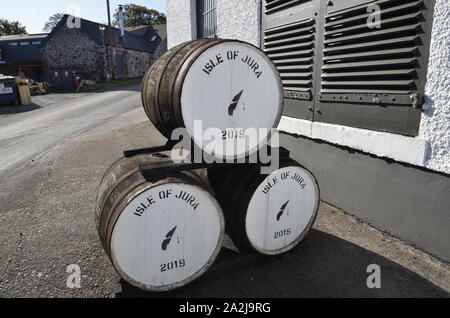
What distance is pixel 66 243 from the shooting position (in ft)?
11.5

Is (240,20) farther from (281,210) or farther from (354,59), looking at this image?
(281,210)

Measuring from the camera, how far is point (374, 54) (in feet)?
11.4

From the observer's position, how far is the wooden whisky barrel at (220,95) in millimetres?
2467

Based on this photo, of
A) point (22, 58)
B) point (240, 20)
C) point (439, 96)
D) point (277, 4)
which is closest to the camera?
point (439, 96)

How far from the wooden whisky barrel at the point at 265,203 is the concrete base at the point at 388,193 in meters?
1.04

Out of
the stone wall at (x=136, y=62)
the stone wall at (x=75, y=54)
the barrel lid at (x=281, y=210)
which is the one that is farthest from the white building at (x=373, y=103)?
the stone wall at (x=136, y=62)

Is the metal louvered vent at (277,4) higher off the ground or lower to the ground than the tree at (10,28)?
lower

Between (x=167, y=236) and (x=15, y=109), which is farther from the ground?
(x=15, y=109)

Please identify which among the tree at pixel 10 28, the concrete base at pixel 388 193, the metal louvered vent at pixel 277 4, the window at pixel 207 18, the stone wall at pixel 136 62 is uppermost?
the tree at pixel 10 28

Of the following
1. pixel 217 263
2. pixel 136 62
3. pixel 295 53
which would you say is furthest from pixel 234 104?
pixel 136 62

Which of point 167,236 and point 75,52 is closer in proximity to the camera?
point 167,236

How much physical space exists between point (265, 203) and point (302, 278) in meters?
0.76

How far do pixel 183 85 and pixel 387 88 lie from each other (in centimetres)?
233

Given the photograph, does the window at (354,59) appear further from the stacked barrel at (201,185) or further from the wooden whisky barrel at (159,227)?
the wooden whisky barrel at (159,227)
